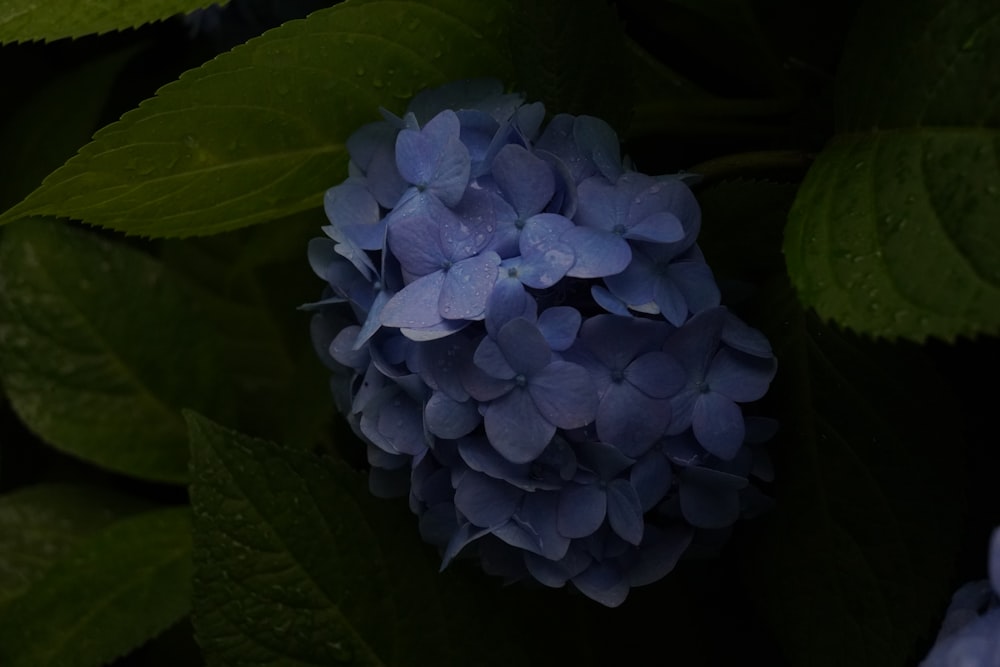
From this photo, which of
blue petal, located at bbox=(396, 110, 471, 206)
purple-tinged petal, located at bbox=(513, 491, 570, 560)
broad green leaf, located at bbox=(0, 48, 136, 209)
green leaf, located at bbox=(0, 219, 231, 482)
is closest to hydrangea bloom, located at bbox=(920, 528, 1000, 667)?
purple-tinged petal, located at bbox=(513, 491, 570, 560)

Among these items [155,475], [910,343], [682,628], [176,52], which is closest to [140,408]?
[155,475]

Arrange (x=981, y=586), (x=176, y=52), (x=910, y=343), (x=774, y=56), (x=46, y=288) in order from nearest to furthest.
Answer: (x=981, y=586), (x=910, y=343), (x=774, y=56), (x=46, y=288), (x=176, y=52)

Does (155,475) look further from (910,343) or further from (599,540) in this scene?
(910,343)

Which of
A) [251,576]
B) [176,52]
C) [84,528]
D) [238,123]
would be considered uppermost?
[238,123]

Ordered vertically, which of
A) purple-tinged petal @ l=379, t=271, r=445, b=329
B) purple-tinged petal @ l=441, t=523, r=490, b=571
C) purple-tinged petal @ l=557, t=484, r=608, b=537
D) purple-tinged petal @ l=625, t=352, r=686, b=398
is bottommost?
purple-tinged petal @ l=441, t=523, r=490, b=571

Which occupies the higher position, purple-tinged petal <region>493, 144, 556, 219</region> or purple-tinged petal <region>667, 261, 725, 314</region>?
purple-tinged petal <region>493, 144, 556, 219</region>

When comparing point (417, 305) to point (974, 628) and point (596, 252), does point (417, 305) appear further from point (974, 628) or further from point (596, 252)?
point (974, 628)

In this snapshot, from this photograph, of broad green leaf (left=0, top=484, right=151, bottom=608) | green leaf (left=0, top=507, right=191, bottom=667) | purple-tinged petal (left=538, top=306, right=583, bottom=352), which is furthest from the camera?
broad green leaf (left=0, top=484, right=151, bottom=608)

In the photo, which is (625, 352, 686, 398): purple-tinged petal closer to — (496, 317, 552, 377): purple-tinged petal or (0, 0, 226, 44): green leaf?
(496, 317, 552, 377): purple-tinged petal
